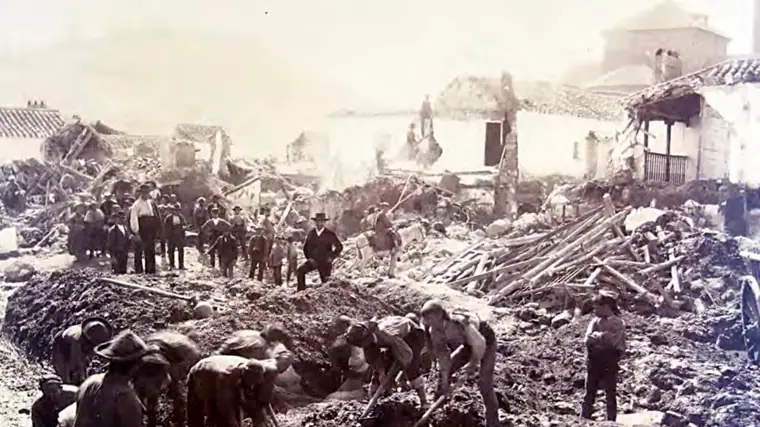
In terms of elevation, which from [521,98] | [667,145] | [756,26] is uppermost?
[756,26]

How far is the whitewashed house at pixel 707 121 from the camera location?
3.46 m

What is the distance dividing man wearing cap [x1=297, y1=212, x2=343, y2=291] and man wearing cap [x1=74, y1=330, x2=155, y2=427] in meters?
0.68

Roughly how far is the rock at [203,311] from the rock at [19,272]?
2.31ft

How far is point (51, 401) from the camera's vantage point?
339 cm

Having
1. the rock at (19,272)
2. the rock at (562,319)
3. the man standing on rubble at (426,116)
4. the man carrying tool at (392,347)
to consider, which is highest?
the man standing on rubble at (426,116)

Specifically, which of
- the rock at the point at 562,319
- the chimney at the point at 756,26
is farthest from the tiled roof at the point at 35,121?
the chimney at the point at 756,26

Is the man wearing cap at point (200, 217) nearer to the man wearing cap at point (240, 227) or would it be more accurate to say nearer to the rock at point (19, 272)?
the man wearing cap at point (240, 227)

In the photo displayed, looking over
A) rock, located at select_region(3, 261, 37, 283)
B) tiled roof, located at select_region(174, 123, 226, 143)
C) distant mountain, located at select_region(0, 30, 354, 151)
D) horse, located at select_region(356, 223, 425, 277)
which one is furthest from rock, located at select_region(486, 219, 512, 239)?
rock, located at select_region(3, 261, 37, 283)

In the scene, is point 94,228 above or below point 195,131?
below

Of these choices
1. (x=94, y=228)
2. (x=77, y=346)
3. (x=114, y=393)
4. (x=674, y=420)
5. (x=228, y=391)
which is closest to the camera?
(x=114, y=393)

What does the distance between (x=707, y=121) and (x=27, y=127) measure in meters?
2.64

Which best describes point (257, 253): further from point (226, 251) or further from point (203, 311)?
point (203, 311)

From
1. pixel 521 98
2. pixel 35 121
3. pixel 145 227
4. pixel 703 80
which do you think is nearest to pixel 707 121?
pixel 703 80

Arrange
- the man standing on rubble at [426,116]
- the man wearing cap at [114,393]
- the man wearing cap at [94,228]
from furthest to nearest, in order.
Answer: the man wearing cap at [94,228]
the man standing on rubble at [426,116]
the man wearing cap at [114,393]
